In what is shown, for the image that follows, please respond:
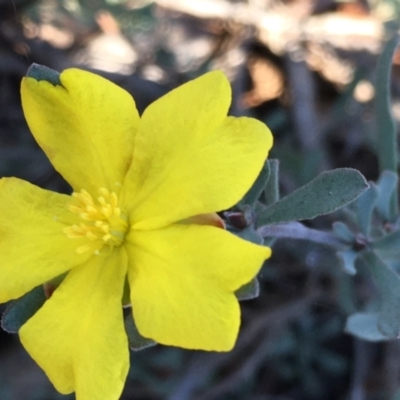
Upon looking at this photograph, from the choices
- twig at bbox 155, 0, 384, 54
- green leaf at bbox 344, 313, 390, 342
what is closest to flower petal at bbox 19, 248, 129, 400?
green leaf at bbox 344, 313, 390, 342

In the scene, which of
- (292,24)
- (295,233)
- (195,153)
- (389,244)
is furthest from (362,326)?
(292,24)

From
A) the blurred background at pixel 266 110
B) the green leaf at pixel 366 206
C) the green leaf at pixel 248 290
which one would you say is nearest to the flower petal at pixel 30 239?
the green leaf at pixel 248 290

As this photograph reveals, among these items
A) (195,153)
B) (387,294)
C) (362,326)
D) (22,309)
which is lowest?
(362,326)

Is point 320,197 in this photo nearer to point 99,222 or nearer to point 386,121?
point 99,222

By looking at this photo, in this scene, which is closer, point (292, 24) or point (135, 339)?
point (135, 339)

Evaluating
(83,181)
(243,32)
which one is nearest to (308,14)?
(243,32)

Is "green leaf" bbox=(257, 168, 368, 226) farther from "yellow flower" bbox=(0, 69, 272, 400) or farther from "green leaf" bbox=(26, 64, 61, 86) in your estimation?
"green leaf" bbox=(26, 64, 61, 86)

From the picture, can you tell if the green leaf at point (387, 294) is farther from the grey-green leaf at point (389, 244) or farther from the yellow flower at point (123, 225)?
the yellow flower at point (123, 225)
